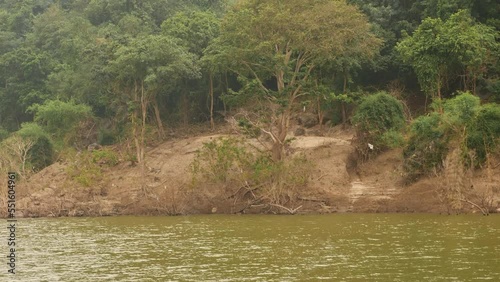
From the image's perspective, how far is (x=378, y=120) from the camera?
39625 mm

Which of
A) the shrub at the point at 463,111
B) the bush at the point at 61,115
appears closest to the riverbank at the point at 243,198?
the shrub at the point at 463,111

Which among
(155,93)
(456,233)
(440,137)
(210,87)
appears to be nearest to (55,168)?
(155,93)

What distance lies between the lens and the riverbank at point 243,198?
3578 cm

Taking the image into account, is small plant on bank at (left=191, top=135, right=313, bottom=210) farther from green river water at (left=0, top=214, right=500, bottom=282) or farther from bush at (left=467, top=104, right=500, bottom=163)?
bush at (left=467, top=104, right=500, bottom=163)

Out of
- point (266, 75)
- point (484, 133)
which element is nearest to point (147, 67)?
point (266, 75)

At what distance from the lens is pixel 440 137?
120 ft

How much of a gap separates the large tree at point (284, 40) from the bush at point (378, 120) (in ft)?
9.85

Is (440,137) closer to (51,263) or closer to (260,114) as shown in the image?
(260,114)

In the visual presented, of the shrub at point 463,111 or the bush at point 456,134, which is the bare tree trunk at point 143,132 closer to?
the bush at point 456,134

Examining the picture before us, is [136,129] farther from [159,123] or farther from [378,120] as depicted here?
[378,120]

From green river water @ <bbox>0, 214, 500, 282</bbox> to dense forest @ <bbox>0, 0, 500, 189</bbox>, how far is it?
6427 mm

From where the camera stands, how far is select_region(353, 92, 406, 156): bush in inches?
1563

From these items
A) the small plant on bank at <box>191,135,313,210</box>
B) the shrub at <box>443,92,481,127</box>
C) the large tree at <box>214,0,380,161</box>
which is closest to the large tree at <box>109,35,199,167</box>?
the large tree at <box>214,0,380,161</box>

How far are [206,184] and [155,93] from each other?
11.6m
